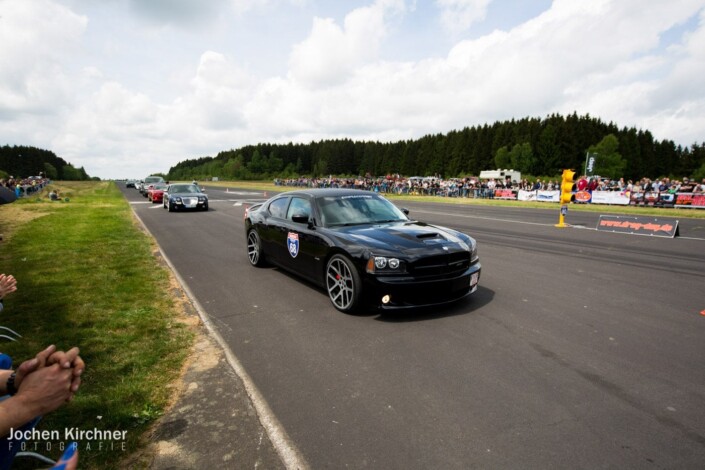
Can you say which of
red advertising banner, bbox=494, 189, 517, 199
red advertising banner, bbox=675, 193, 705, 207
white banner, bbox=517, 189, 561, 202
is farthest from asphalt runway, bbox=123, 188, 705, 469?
red advertising banner, bbox=494, 189, 517, 199

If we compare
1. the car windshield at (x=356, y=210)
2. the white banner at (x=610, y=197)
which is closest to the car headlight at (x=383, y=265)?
the car windshield at (x=356, y=210)

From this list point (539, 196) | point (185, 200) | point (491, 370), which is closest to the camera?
point (491, 370)

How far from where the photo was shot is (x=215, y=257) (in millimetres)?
8398

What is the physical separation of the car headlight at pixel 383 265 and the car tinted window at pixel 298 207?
174 centimetres

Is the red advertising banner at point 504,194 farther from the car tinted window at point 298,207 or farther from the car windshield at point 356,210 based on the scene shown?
the car tinted window at point 298,207

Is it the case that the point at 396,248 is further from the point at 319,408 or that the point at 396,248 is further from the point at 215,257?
the point at 215,257

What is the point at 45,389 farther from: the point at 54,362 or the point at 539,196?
the point at 539,196

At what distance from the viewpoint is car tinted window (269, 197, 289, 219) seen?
21.9ft

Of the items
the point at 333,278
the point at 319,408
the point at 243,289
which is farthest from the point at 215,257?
the point at 319,408

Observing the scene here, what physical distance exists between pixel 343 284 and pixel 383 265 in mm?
711

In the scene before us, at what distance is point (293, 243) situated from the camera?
235 inches

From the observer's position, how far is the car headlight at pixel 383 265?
14.2ft

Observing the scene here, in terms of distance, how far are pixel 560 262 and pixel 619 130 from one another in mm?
105603

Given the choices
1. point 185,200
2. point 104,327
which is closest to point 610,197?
point 185,200
